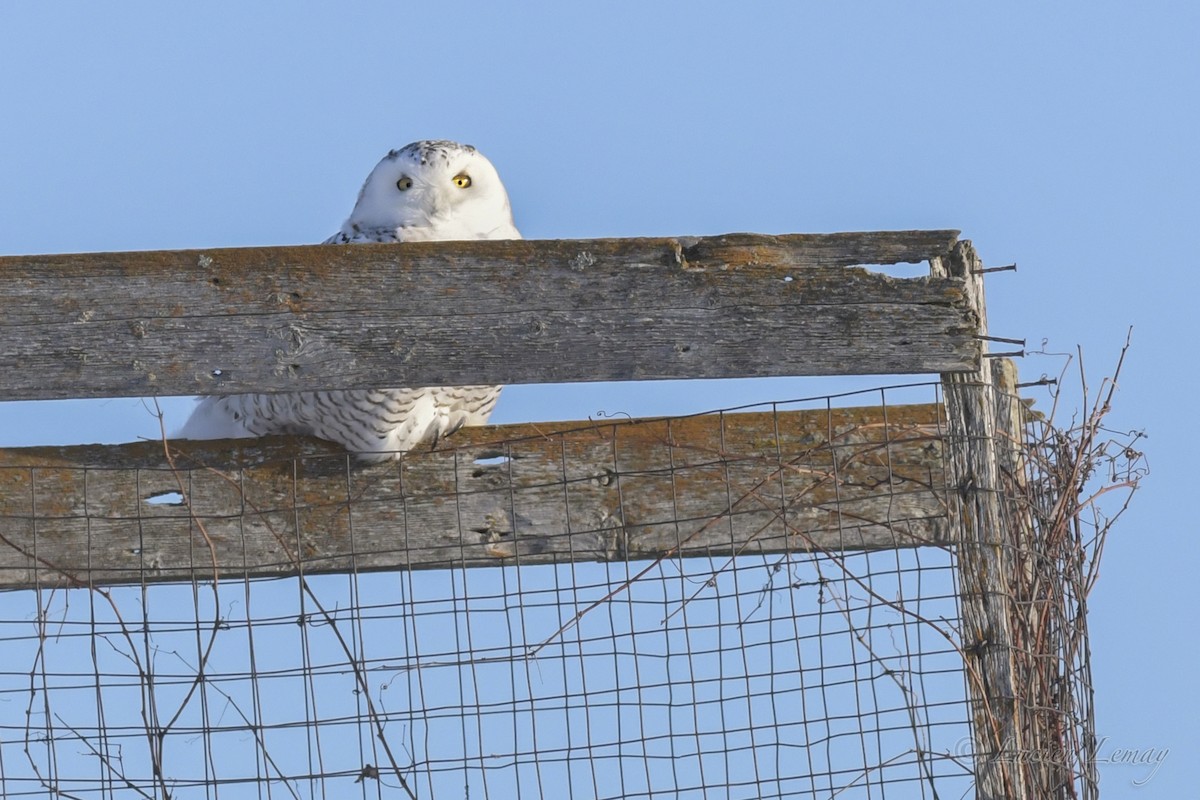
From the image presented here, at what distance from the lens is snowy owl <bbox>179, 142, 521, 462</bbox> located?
2.86 metres

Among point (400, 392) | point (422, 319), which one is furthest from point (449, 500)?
point (422, 319)

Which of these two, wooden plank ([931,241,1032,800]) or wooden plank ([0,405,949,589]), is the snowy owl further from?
wooden plank ([931,241,1032,800])

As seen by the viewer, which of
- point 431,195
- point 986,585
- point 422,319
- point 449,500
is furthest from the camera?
point 431,195

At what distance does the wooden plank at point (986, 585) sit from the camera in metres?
2.12

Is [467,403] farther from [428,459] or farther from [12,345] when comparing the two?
[12,345]

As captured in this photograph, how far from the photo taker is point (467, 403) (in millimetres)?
3152

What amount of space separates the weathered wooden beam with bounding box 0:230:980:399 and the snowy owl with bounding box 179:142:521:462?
702 mm

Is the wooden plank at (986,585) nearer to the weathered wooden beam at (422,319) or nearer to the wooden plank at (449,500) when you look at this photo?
the weathered wooden beam at (422,319)

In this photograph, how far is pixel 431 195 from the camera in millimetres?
3510

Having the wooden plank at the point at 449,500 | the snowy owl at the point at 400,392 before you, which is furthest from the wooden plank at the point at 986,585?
the snowy owl at the point at 400,392

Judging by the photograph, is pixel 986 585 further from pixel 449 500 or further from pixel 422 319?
pixel 449 500

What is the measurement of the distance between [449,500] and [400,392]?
0.26m

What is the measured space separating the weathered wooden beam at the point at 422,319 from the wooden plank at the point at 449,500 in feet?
2.51

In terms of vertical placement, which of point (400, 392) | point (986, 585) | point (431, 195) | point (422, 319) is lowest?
point (986, 585)
